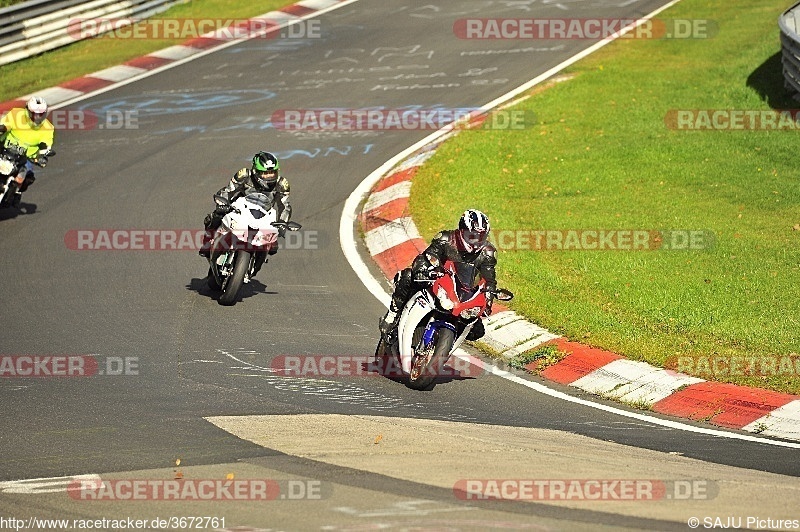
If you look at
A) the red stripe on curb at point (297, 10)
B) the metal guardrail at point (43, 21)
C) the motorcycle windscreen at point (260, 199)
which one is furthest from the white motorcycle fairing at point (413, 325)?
the red stripe on curb at point (297, 10)

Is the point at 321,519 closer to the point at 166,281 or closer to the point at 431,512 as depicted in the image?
the point at 431,512

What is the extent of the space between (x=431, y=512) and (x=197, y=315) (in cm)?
607

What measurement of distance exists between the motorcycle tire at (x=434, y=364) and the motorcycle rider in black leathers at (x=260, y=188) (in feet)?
10.3

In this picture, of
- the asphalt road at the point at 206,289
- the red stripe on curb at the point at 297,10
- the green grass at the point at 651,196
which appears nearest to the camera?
the asphalt road at the point at 206,289

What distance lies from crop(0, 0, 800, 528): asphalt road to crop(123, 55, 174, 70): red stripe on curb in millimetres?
631

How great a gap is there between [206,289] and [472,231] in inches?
174


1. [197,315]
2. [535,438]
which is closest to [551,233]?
[197,315]

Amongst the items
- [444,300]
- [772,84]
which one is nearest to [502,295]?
[444,300]

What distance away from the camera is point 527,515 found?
7555 millimetres

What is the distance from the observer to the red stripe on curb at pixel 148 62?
24000 millimetres

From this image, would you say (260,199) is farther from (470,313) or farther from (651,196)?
(651,196)

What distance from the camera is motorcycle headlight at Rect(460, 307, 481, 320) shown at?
10758 mm

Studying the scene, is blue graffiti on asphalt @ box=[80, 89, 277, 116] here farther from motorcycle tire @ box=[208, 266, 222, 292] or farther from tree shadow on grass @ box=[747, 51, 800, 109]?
tree shadow on grass @ box=[747, 51, 800, 109]

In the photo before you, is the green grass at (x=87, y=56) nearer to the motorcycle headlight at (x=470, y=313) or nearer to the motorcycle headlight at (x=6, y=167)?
the motorcycle headlight at (x=6, y=167)
